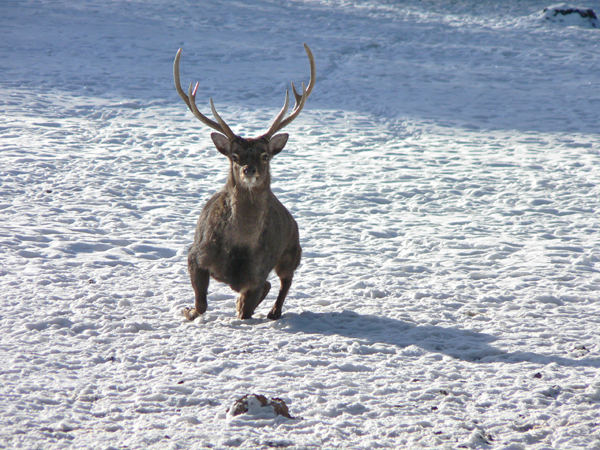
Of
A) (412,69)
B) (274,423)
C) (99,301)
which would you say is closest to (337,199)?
(99,301)

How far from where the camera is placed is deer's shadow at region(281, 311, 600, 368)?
5.18m

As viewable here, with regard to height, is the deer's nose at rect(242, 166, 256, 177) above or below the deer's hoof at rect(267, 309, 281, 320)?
above

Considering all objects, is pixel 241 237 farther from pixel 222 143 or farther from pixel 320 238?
pixel 320 238


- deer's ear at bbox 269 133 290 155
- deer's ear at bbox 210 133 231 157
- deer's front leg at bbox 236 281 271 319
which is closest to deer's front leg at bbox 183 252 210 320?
deer's front leg at bbox 236 281 271 319

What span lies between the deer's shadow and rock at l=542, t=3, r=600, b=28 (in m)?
17.1

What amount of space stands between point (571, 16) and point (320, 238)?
1539 centimetres

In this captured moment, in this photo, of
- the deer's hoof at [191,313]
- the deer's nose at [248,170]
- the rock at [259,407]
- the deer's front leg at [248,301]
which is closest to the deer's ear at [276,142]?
the deer's nose at [248,170]

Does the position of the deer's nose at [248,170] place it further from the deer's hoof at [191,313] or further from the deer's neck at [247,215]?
the deer's hoof at [191,313]

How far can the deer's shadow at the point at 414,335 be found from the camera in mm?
5176

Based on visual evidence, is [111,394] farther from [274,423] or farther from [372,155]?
[372,155]

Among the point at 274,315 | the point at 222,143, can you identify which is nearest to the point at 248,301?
the point at 274,315

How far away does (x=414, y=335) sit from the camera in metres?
5.64

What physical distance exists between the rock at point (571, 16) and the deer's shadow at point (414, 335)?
17093 millimetres

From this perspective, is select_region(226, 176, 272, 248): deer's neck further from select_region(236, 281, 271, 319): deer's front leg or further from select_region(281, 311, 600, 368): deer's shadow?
select_region(281, 311, 600, 368): deer's shadow
